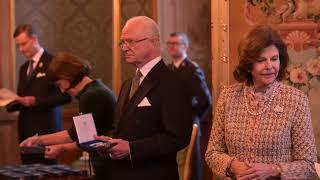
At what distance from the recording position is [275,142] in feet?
8.30

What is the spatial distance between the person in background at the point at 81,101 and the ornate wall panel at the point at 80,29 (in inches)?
121

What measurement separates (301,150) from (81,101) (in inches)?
58.8

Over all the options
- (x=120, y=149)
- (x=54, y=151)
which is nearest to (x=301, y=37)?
(x=120, y=149)

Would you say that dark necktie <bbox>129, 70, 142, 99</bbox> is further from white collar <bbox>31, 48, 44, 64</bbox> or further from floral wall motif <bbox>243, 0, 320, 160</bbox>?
white collar <bbox>31, 48, 44, 64</bbox>

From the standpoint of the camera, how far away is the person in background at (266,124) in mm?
2523

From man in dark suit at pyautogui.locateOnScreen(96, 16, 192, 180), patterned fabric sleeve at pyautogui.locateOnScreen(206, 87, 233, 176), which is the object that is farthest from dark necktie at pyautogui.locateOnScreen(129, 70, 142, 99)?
patterned fabric sleeve at pyautogui.locateOnScreen(206, 87, 233, 176)

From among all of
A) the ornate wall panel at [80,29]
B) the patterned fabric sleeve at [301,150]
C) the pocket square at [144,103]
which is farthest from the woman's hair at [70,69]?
the ornate wall panel at [80,29]

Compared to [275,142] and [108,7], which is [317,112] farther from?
[108,7]

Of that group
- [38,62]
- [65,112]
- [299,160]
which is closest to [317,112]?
[299,160]

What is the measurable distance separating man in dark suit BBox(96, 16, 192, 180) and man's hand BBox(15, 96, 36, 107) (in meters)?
1.91

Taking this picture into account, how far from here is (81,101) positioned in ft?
11.8

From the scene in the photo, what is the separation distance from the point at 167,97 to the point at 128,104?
0.66 feet

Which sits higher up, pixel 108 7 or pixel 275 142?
pixel 108 7

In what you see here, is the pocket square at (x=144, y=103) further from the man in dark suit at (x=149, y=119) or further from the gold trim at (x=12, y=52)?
the gold trim at (x=12, y=52)
